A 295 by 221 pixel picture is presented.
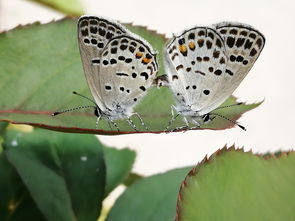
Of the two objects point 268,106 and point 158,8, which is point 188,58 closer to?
point 268,106

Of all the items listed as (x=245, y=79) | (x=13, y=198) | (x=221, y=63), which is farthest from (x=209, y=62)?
(x=245, y=79)

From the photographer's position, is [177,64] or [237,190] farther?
[177,64]

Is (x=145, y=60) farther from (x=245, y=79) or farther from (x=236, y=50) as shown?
(x=245, y=79)

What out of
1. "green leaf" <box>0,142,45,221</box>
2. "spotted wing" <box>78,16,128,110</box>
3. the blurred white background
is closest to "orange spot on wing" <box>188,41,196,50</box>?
"spotted wing" <box>78,16,128,110</box>

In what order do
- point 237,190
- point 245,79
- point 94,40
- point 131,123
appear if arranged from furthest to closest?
point 245,79
point 94,40
point 131,123
point 237,190

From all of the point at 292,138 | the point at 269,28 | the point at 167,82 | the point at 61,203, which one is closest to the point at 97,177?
the point at 61,203

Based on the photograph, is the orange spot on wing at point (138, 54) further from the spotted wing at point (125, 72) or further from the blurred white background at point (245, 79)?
the blurred white background at point (245, 79)

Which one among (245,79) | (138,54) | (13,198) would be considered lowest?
(245,79)
